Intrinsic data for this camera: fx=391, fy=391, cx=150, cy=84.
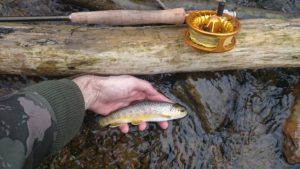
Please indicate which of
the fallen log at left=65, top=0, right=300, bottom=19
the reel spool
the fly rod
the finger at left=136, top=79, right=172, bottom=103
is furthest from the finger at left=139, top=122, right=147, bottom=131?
the fallen log at left=65, top=0, right=300, bottom=19

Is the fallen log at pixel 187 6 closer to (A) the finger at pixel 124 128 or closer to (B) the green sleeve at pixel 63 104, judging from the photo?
(A) the finger at pixel 124 128

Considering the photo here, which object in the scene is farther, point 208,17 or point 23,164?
point 208,17

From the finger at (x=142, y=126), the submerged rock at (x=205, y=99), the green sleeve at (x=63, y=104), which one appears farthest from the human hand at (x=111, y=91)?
the green sleeve at (x=63, y=104)

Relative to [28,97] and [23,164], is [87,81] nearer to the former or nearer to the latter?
[28,97]

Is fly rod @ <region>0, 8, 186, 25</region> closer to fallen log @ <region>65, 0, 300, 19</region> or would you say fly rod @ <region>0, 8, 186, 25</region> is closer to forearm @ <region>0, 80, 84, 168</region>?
fallen log @ <region>65, 0, 300, 19</region>

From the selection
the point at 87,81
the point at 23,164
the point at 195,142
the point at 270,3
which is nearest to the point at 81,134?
the point at 87,81

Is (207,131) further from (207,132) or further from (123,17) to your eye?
(123,17)
